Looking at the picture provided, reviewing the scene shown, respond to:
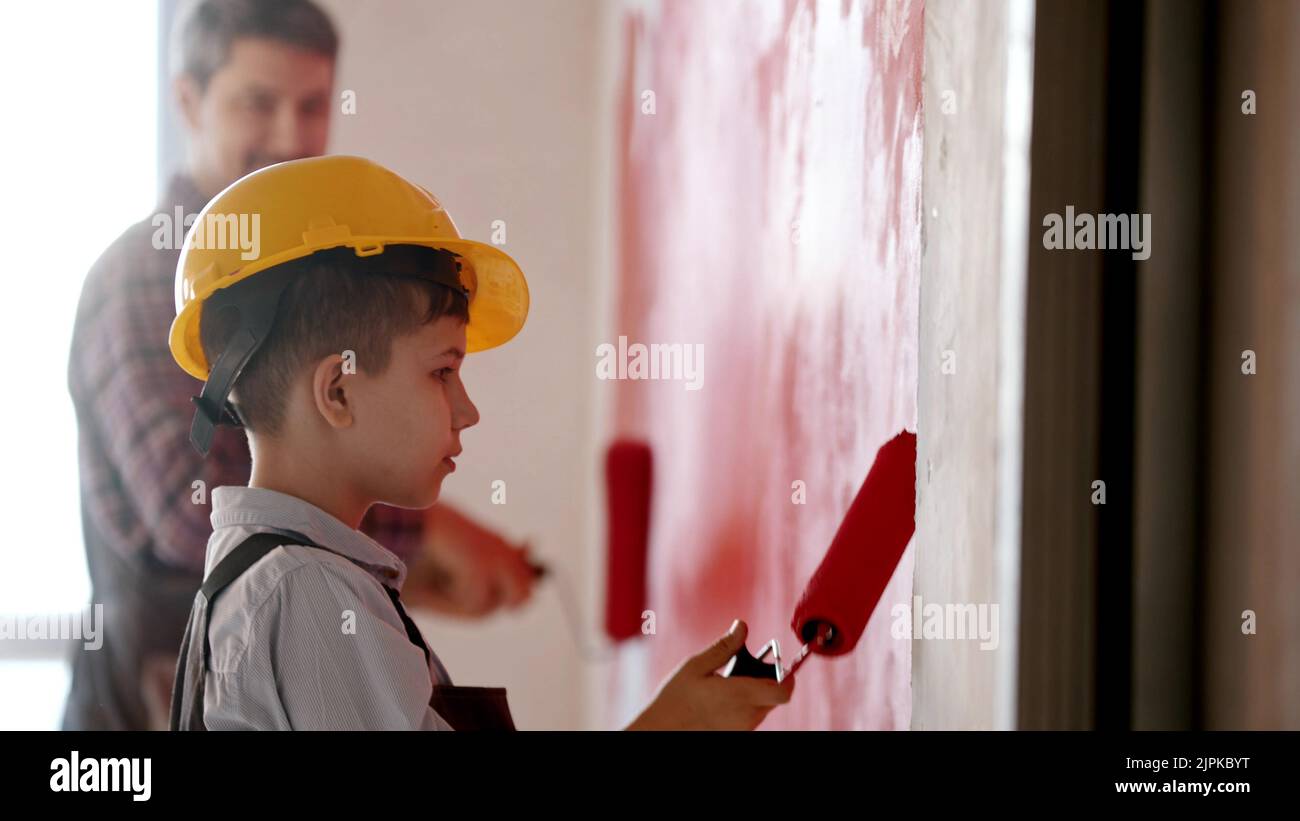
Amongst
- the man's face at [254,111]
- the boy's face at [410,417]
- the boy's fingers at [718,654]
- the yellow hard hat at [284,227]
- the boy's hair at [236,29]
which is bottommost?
the boy's fingers at [718,654]

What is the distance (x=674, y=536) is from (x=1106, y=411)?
1374 mm

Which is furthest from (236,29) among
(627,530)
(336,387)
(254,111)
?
(336,387)

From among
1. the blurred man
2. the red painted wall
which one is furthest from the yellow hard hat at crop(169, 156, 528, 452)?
the blurred man

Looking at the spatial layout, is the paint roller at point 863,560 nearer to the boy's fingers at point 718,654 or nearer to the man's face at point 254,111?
the boy's fingers at point 718,654

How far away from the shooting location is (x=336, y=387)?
779mm

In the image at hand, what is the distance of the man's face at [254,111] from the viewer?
Result: 2.34 meters

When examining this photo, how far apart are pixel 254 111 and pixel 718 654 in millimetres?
2100

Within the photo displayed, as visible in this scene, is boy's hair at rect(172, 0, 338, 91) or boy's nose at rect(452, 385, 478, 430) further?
boy's hair at rect(172, 0, 338, 91)

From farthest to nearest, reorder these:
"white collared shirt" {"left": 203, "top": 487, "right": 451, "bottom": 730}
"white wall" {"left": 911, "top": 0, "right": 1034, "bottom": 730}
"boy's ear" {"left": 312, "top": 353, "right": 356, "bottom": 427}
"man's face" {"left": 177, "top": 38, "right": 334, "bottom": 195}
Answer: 1. "man's face" {"left": 177, "top": 38, "right": 334, "bottom": 195}
2. "boy's ear" {"left": 312, "top": 353, "right": 356, "bottom": 427}
3. "white collared shirt" {"left": 203, "top": 487, "right": 451, "bottom": 730}
4. "white wall" {"left": 911, "top": 0, "right": 1034, "bottom": 730}

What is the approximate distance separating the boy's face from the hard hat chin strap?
82 mm

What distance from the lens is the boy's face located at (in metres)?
0.79

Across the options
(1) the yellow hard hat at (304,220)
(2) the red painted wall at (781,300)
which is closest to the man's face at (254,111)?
(2) the red painted wall at (781,300)

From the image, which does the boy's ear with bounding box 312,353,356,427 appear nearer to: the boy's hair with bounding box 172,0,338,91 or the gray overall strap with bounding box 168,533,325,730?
the gray overall strap with bounding box 168,533,325,730

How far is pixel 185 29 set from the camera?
2812 mm
